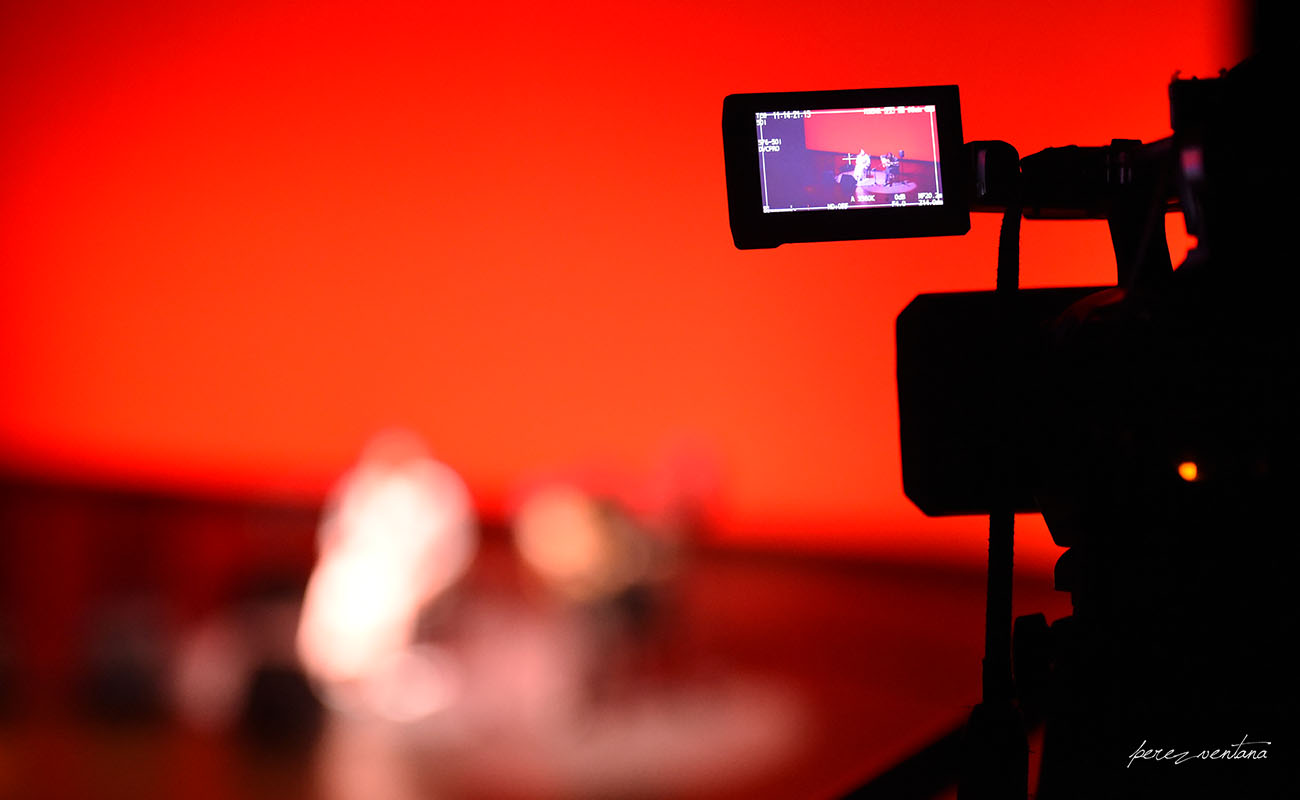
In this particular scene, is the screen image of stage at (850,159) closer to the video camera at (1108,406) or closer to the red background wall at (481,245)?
the video camera at (1108,406)

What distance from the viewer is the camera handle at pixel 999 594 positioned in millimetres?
690

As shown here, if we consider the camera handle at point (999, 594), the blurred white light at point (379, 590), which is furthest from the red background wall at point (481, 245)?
the blurred white light at point (379, 590)

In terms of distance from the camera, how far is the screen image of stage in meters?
0.67

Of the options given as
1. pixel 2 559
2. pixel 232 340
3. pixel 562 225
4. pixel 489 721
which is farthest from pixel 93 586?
pixel 562 225

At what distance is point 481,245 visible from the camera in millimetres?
3098

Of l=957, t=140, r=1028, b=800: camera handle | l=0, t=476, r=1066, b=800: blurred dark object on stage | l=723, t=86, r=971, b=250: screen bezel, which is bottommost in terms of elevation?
l=0, t=476, r=1066, b=800: blurred dark object on stage

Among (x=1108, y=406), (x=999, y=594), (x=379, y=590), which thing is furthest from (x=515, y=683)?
(x=1108, y=406)

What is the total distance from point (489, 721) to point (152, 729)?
2.87ft

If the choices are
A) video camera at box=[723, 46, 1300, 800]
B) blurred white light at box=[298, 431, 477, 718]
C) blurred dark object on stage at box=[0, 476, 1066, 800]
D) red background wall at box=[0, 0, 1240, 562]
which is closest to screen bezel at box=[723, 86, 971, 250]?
video camera at box=[723, 46, 1300, 800]

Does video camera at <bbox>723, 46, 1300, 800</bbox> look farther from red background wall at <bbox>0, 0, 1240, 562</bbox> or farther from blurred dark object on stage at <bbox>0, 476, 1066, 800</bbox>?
blurred dark object on stage at <bbox>0, 476, 1066, 800</bbox>

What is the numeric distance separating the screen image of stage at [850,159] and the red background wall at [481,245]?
23 cm

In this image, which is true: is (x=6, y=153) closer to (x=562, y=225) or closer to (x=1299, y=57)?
(x=562, y=225)

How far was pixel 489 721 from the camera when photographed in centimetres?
295

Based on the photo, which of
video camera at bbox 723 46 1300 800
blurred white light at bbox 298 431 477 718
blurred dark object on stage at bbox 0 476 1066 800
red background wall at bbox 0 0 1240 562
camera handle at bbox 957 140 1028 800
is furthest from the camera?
Result: blurred white light at bbox 298 431 477 718
